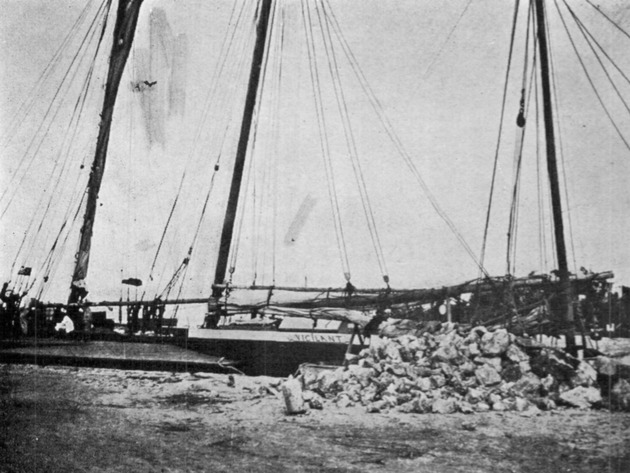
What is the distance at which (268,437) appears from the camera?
7.84m

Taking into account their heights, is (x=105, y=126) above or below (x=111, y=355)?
above

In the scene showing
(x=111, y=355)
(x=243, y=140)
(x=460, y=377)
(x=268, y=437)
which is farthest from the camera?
(x=243, y=140)

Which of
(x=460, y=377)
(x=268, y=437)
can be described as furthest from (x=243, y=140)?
(x=268, y=437)

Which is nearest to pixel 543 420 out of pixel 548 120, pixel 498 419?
pixel 498 419

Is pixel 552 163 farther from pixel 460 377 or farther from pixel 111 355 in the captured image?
pixel 111 355

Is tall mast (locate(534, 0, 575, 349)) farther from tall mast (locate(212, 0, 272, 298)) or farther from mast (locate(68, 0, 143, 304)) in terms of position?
mast (locate(68, 0, 143, 304))

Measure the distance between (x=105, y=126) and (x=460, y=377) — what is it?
14.8 meters

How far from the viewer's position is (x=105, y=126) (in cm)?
1941

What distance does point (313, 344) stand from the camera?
42.8 feet

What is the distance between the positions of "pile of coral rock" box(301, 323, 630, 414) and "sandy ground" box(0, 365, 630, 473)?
392 millimetres

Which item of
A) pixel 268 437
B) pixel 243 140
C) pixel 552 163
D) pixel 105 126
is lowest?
pixel 268 437

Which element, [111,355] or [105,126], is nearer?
[111,355]

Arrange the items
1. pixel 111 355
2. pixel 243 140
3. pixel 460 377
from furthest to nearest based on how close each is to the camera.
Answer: pixel 243 140 → pixel 111 355 → pixel 460 377

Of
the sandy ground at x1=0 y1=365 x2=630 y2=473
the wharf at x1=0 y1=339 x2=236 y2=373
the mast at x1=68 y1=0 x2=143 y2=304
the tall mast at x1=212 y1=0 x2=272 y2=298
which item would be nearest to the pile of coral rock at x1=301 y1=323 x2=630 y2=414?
the sandy ground at x1=0 y1=365 x2=630 y2=473
